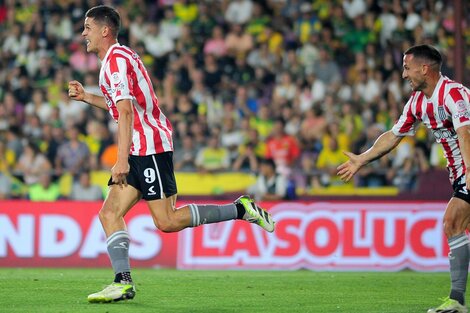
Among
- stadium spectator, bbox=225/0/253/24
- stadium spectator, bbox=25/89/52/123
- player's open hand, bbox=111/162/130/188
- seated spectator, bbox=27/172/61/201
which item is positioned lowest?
seated spectator, bbox=27/172/61/201

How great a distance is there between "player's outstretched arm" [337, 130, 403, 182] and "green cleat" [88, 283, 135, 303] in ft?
7.19

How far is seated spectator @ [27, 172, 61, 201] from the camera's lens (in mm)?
16734

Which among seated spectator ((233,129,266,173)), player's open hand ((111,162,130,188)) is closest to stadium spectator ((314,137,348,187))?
seated spectator ((233,129,266,173))

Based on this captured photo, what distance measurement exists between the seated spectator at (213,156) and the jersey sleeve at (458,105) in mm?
9056

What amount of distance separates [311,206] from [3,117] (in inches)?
251

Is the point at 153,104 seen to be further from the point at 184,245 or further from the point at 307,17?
the point at 307,17

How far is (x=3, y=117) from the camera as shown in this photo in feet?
60.3

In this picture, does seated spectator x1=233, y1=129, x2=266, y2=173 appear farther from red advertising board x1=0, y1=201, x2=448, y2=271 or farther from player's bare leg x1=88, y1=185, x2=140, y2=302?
player's bare leg x1=88, y1=185, x2=140, y2=302

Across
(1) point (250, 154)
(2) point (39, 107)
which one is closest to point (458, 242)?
(1) point (250, 154)

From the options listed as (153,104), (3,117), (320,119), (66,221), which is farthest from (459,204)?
(3,117)

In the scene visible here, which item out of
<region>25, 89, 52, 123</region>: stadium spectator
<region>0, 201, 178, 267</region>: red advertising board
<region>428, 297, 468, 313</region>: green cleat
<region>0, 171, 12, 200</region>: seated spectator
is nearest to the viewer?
<region>428, 297, 468, 313</region>: green cleat

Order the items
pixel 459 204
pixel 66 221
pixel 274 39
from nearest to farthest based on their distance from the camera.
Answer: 1. pixel 459 204
2. pixel 66 221
3. pixel 274 39

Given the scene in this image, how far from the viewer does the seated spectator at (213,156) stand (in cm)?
1753

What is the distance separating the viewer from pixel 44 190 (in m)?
16.8
